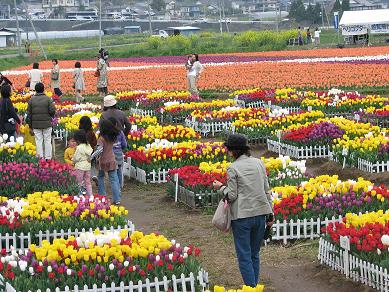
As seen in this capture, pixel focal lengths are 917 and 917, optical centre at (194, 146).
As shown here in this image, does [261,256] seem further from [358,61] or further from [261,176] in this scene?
[358,61]

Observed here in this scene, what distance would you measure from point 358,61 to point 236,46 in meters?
32.5

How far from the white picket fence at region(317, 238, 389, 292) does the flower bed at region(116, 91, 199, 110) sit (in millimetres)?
18665

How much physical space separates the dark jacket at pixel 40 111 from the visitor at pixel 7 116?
27.1 inches

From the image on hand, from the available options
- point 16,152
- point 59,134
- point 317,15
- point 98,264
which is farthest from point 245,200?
point 317,15

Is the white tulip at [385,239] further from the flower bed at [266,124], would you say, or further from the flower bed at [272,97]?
the flower bed at [272,97]

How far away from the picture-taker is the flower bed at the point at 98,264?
31.3 feet

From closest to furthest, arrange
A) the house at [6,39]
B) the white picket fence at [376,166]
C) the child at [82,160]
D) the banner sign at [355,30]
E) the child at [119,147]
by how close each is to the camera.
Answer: the child at [82,160] < the child at [119,147] < the white picket fence at [376,166] < the banner sign at [355,30] < the house at [6,39]

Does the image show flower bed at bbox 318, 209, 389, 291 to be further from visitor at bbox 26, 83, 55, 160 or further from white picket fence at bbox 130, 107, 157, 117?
white picket fence at bbox 130, 107, 157, 117

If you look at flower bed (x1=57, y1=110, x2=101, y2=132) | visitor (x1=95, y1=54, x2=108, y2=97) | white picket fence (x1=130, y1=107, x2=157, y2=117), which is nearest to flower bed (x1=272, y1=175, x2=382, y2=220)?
flower bed (x1=57, y1=110, x2=101, y2=132)

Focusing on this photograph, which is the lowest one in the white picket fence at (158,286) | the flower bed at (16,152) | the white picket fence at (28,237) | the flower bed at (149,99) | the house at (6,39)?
the house at (6,39)

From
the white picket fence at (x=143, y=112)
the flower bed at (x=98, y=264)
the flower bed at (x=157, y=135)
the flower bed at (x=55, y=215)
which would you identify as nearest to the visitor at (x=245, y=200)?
the flower bed at (x=98, y=264)

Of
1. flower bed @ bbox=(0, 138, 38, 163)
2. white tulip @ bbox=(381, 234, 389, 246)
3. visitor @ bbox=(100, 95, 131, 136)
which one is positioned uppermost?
visitor @ bbox=(100, 95, 131, 136)

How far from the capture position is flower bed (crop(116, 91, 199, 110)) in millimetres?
29984

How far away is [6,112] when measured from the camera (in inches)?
734
